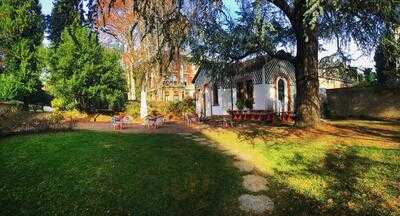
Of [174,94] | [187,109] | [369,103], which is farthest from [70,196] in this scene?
[174,94]

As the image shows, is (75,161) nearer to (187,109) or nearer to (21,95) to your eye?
(187,109)

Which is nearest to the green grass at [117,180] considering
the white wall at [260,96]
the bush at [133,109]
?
the white wall at [260,96]

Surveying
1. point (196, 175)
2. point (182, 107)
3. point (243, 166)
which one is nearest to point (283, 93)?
point (182, 107)

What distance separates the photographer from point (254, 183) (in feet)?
40.5

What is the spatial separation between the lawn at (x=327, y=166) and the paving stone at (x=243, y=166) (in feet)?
0.84

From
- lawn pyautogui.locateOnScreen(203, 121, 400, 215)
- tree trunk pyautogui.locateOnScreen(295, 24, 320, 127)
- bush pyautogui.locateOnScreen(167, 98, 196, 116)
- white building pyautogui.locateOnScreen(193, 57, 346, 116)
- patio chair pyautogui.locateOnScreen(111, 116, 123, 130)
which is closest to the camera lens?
lawn pyautogui.locateOnScreen(203, 121, 400, 215)

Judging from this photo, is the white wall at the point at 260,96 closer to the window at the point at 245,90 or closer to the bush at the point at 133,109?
the window at the point at 245,90

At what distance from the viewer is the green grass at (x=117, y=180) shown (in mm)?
10828

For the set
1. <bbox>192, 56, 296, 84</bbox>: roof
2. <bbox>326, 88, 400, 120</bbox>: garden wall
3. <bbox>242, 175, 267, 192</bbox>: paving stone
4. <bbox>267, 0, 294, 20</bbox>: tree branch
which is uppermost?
<bbox>267, 0, 294, 20</bbox>: tree branch

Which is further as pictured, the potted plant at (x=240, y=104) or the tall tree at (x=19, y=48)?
the tall tree at (x=19, y=48)

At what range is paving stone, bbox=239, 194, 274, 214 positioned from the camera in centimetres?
1075

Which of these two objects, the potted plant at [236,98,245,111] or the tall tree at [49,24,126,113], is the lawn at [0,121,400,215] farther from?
the tall tree at [49,24,126,113]

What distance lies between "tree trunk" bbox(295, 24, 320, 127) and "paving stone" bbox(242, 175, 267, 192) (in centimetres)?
721

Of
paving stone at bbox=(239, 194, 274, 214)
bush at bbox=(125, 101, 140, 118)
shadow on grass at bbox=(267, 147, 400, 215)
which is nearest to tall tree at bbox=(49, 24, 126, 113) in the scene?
bush at bbox=(125, 101, 140, 118)
